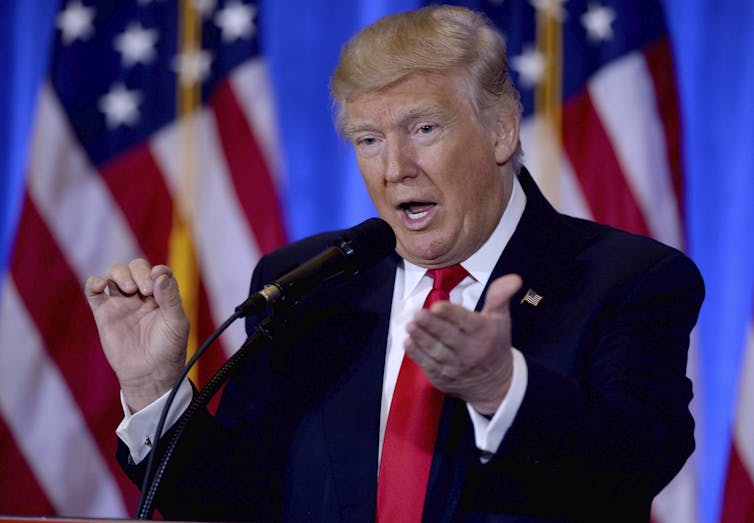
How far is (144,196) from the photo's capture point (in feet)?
9.62

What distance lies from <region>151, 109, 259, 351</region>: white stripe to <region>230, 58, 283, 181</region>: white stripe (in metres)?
0.12

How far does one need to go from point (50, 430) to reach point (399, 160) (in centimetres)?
165

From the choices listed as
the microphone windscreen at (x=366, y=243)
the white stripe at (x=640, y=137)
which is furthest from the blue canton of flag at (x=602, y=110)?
the microphone windscreen at (x=366, y=243)

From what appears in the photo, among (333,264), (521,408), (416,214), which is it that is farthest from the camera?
(416,214)

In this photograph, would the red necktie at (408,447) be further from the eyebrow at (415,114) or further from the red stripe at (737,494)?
the red stripe at (737,494)

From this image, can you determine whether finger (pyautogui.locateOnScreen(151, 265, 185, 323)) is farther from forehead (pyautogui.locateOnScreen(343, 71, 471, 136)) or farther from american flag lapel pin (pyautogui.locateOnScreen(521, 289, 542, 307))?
american flag lapel pin (pyautogui.locateOnScreen(521, 289, 542, 307))

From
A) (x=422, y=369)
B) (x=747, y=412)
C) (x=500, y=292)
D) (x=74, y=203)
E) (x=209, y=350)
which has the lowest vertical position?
(x=747, y=412)

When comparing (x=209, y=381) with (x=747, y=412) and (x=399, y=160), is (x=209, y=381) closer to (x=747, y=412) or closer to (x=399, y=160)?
(x=399, y=160)

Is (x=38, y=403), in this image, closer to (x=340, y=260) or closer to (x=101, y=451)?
(x=101, y=451)

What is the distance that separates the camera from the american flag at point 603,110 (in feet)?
8.66

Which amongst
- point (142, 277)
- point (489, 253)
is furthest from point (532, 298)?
point (142, 277)

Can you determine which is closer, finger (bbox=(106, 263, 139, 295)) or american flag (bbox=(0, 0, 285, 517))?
finger (bbox=(106, 263, 139, 295))

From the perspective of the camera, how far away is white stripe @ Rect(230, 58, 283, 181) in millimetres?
2879

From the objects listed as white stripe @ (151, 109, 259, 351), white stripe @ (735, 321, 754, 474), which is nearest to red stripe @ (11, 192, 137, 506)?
white stripe @ (151, 109, 259, 351)
